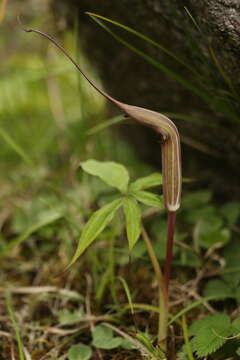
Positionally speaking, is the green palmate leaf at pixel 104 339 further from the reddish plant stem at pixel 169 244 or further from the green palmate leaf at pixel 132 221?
the green palmate leaf at pixel 132 221

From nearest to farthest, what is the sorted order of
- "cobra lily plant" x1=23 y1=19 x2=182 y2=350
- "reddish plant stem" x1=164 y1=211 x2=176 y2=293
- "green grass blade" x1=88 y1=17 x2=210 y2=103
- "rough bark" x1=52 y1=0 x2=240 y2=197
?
"cobra lily plant" x1=23 y1=19 x2=182 y2=350 < "reddish plant stem" x1=164 y1=211 x2=176 y2=293 < "rough bark" x1=52 y1=0 x2=240 y2=197 < "green grass blade" x1=88 y1=17 x2=210 y2=103

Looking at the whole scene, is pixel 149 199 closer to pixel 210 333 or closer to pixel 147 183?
Answer: pixel 147 183

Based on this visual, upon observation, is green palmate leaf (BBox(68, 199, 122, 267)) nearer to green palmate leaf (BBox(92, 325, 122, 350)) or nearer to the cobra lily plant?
the cobra lily plant

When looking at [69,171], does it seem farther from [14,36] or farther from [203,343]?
[14,36]

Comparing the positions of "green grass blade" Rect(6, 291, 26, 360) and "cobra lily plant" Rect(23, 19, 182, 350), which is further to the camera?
"green grass blade" Rect(6, 291, 26, 360)

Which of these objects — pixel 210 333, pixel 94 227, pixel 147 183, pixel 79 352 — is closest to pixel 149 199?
pixel 147 183

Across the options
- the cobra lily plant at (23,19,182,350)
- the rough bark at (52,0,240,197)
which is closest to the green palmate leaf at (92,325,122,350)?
the cobra lily plant at (23,19,182,350)
